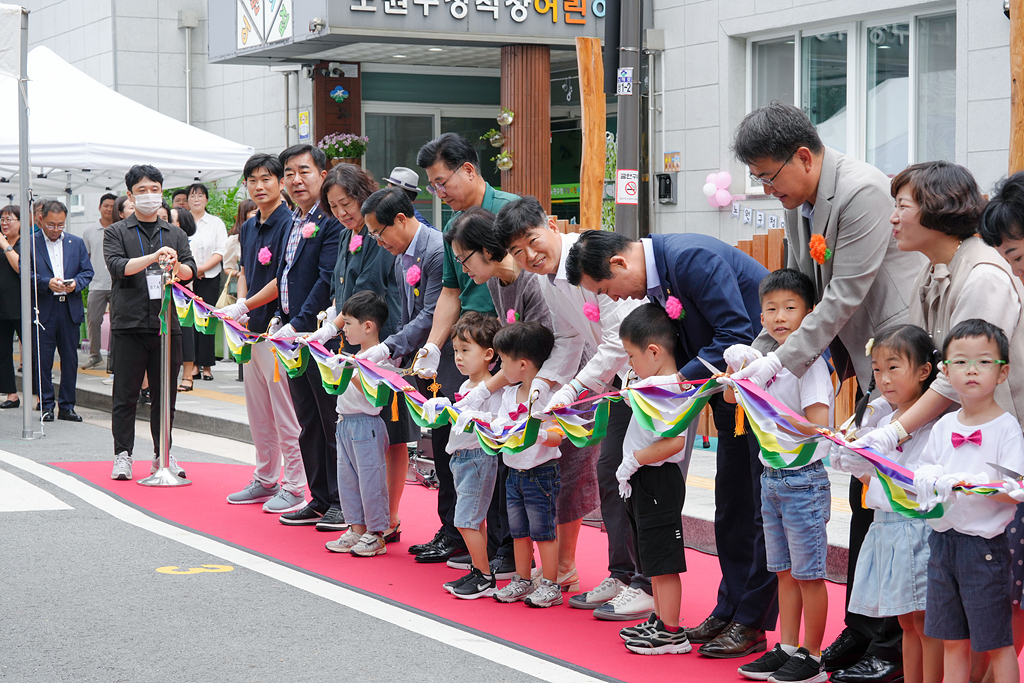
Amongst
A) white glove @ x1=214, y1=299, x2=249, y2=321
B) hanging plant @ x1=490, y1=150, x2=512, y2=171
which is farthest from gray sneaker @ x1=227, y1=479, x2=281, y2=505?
hanging plant @ x1=490, y1=150, x2=512, y2=171

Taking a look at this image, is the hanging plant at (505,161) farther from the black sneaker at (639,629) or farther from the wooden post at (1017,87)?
the black sneaker at (639,629)

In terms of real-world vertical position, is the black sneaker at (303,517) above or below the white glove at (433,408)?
below

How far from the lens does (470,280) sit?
5.94 meters

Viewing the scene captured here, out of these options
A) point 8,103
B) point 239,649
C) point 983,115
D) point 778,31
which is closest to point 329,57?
point 8,103

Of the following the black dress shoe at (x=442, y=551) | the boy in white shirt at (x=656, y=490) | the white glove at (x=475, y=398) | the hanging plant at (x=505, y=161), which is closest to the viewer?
the boy in white shirt at (x=656, y=490)

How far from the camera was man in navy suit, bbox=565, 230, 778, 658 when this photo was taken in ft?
14.5

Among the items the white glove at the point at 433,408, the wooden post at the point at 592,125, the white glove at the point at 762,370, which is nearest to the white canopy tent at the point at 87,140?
the wooden post at the point at 592,125

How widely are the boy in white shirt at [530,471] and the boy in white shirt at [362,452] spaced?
113cm

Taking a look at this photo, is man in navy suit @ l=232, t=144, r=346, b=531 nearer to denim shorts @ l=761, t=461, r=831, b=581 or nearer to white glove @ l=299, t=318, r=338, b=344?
white glove @ l=299, t=318, r=338, b=344

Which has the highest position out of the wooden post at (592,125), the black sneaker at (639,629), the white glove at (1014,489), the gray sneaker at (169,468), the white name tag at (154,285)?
the wooden post at (592,125)

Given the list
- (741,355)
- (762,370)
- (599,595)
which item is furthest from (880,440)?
(599,595)

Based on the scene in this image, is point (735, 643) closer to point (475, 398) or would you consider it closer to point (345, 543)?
point (475, 398)

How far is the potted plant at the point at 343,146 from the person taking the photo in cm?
1630

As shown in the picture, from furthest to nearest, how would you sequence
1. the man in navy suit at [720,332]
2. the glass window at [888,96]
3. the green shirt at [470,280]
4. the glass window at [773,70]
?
the glass window at [773,70]
the glass window at [888,96]
the green shirt at [470,280]
the man in navy suit at [720,332]
